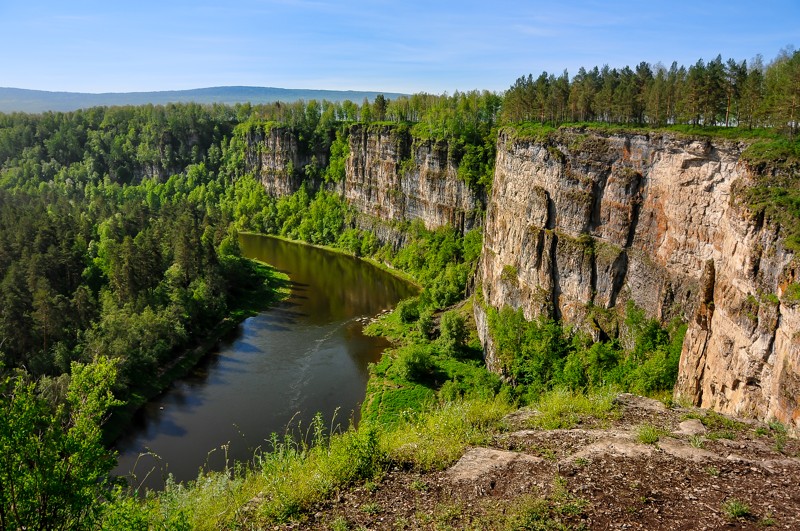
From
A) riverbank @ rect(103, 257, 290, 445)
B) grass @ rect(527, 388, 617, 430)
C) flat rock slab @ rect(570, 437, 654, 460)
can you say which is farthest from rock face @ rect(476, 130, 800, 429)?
riverbank @ rect(103, 257, 290, 445)

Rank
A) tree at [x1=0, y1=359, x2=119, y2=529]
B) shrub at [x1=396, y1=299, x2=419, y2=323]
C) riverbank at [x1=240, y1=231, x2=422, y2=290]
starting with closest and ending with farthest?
tree at [x1=0, y1=359, x2=119, y2=529] < shrub at [x1=396, y1=299, x2=419, y2=323] < riverbank at [x1=240, y1=231, x2=422, y2=290]

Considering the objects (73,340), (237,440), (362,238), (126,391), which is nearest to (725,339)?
(237,440)

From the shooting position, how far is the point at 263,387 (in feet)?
145

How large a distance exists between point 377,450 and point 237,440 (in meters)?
26.7

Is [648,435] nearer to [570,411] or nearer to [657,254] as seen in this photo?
[570,411]

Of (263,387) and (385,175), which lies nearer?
(263,387)

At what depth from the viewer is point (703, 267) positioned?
31.4 metres

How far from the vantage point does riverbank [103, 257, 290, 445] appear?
38.8 meters

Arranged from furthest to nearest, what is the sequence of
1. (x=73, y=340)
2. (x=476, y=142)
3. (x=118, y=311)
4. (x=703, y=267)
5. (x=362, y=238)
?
(x=362, y=238), (x=476, y=142), (x=118, y=311), (x=73, y=340), (x=703, y=267)

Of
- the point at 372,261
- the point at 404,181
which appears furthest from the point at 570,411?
the point at 404,181

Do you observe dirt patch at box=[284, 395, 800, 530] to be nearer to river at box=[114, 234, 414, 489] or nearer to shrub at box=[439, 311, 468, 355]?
river at box=[114, 234, 414, 489]

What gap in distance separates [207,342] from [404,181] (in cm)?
4516

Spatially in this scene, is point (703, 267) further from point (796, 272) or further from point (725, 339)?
point (796, 272)

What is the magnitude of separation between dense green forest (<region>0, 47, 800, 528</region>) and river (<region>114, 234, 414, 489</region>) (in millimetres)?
2996
